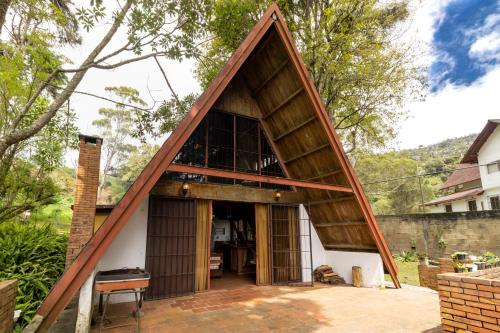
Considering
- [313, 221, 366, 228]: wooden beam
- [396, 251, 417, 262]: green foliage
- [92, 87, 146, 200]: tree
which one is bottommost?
[396, 251, 417, 262]: green foliage

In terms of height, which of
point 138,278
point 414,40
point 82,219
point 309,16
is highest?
point 309,16

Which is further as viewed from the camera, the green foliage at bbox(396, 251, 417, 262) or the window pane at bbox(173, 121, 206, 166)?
the green foliage at bbox(396, 251, 417, 262)

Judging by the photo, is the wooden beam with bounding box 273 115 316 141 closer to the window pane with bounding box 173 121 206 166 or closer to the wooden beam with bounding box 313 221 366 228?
the window pane with bounding box 173 121 206 166

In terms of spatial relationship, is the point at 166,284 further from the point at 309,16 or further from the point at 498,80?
the point at 498,80

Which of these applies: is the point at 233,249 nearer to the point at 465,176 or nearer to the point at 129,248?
the point at 129,248

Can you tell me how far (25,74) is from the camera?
634 cm

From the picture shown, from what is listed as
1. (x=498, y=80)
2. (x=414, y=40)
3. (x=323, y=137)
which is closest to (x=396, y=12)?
(x=414, y=40)

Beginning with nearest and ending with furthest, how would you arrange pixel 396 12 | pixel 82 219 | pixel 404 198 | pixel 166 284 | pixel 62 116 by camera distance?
→ 1. pixel 82 219
2. pixel 166 284
3. pixel 62 116
4. pixel 396 12
5. pixel 404 198

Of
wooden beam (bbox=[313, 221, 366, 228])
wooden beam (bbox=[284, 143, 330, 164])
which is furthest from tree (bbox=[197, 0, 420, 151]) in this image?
wooden beam (bbox=[313, 221, 366, 228])

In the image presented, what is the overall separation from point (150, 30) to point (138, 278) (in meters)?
5.29

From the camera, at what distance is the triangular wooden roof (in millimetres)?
3738

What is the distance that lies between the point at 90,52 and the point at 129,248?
438 cm

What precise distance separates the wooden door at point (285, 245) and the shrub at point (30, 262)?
4.98 meters

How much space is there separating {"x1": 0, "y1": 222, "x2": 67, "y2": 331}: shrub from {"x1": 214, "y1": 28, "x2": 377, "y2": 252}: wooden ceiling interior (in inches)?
198
